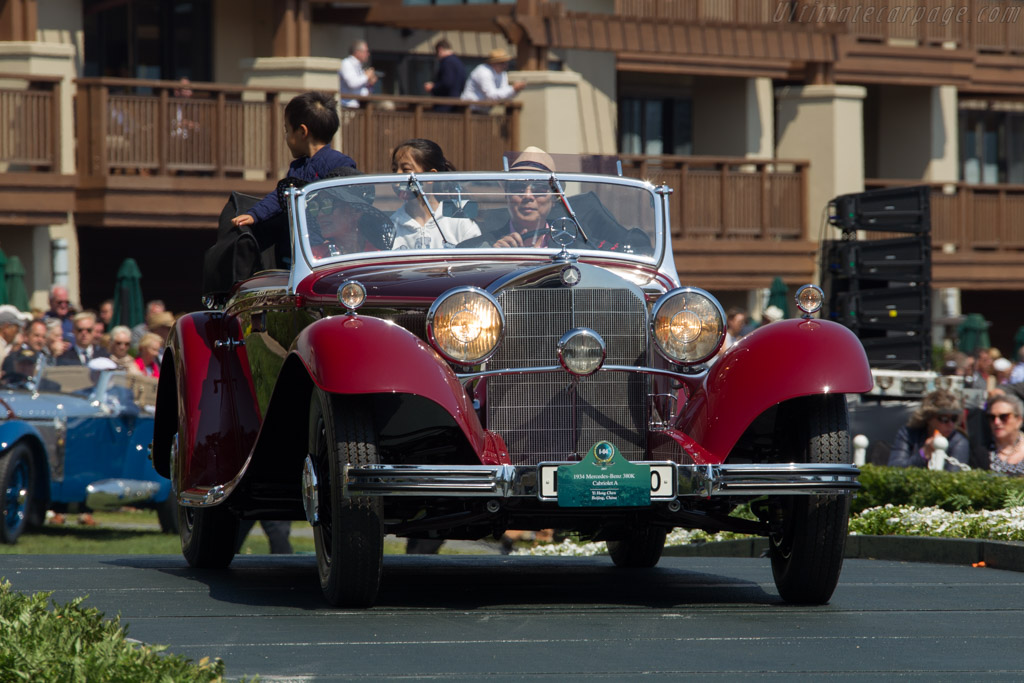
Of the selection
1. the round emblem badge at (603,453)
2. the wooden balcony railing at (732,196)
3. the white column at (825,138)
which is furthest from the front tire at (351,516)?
the white column at (825,138)

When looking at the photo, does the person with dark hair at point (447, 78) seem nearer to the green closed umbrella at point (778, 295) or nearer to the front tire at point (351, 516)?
the green closed umbrella at point (778, 295)

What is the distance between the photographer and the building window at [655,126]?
30250mm

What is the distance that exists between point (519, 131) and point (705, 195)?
3.81 meters

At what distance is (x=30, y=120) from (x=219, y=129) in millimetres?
2396

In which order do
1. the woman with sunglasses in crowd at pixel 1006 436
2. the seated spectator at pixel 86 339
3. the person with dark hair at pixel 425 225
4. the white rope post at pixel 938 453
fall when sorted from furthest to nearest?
the seated spectator at pixel 86 339, the woman with sunglasses in crowd at pixel 1006 436, the white rope post at pixel 938 453, the person with dark hair at pixel 425 225

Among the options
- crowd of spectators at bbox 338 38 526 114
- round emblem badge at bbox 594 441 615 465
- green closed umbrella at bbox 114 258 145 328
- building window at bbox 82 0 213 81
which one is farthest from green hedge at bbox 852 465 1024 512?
building window at bbox 82 0 213 81

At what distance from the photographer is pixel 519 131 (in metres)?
24.9

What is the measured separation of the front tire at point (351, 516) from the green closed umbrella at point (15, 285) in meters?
14.5

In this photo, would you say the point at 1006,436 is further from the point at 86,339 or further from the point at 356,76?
the point at 356,76

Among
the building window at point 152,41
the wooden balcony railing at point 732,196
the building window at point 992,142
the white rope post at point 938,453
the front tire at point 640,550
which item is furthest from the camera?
the building window at point 992,142

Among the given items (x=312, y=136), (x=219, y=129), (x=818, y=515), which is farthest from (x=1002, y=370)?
(x=818, y=515)

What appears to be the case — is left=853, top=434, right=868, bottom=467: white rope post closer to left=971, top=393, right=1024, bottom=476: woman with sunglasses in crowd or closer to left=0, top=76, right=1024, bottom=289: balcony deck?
left=971, top=393, right=1024, bottom=476: woman with sunglasses in crowd

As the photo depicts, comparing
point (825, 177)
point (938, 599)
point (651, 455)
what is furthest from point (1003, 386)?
point (825, 177)

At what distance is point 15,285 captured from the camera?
20406 millimetres
